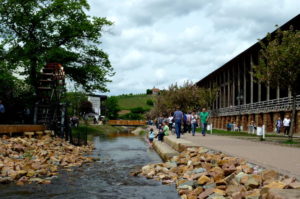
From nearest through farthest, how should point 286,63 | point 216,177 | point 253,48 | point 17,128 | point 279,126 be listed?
point 216,177
point 17,128
point 286,63
point 279,126
point 253,48

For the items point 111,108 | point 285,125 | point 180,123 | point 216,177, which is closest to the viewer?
point 216,177

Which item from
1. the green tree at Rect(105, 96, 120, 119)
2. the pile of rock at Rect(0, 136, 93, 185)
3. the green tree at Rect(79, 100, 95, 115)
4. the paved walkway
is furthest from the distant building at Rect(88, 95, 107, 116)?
the paved walkway

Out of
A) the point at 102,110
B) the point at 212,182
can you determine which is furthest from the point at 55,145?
the point at 102,110

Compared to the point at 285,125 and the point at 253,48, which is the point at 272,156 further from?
the point at 253,48

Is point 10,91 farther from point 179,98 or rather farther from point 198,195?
point 179,98

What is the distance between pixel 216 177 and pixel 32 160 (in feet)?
24.1

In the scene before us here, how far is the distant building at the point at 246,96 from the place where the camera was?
36625 millimetres

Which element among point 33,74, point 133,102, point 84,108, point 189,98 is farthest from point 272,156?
point 133,102

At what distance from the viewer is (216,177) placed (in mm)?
8578

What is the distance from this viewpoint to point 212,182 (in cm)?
830

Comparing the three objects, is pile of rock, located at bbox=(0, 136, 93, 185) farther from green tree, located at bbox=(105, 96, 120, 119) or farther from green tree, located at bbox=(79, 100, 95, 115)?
green tree, located at bbox=(105, 96, 120, 119)

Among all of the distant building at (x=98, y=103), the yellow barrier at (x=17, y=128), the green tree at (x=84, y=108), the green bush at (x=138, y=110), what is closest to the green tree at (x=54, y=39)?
the yellow barrier at (x=17, y=128)

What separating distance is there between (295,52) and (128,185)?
1263 cm

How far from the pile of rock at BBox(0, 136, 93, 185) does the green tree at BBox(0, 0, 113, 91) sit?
32.7 ft
